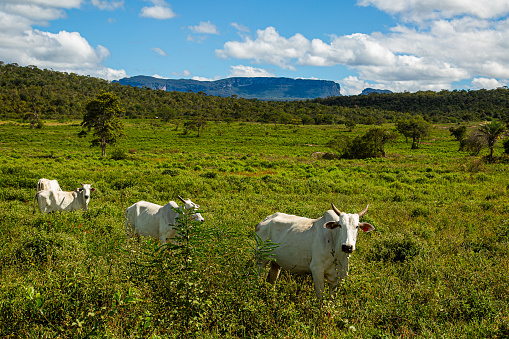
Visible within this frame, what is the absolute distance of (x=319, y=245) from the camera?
19.1 ft

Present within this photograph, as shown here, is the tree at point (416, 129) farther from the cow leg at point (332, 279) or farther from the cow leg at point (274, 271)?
the cow leg at point (332, 279)

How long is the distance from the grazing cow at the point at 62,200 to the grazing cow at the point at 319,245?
950cm

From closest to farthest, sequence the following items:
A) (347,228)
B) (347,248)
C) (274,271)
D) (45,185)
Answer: (347,248), (347,228), (274,271), (45,185)

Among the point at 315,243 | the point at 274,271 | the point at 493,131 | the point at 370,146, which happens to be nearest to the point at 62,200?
Result: the point at 274,271

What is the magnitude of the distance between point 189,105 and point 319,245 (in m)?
149

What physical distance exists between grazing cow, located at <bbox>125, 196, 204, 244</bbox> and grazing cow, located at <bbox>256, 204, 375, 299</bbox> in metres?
2.70

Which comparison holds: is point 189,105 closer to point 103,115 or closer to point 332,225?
point 103,115

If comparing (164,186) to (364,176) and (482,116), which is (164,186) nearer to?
(364,176)

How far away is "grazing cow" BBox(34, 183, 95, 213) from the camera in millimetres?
12375

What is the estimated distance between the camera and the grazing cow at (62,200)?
40.6 feet

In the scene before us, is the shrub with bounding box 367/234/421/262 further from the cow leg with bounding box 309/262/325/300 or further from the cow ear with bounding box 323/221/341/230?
the cow ear with bounding box 323/221/341/230

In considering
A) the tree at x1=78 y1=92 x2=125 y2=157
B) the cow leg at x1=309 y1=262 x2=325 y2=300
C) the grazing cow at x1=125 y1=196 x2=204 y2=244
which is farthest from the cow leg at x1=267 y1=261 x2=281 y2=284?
the tree at x1=78 y1=92 x2=125 y2=157

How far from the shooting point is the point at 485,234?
9.67 metres

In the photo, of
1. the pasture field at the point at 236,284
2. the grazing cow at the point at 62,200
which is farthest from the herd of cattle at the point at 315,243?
the grazing cow at the point at 62,200
